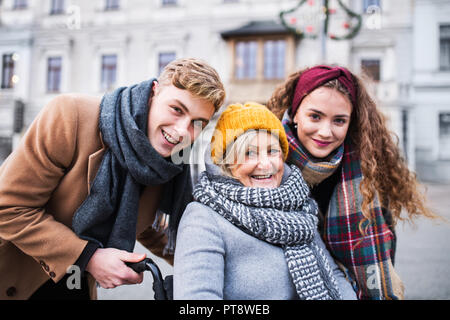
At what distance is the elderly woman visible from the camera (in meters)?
1.20

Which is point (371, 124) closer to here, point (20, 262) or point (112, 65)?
point (20, 262)

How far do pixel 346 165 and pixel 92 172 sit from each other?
1.38 metres

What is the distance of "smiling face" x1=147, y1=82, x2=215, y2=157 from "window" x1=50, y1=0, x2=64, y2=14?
1460cm

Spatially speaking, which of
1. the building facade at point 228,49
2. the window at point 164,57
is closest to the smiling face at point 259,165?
the building facade at point 228,49

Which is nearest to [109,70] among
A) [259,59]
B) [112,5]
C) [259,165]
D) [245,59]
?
[112,5]

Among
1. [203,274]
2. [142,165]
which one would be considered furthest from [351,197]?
[142,165]

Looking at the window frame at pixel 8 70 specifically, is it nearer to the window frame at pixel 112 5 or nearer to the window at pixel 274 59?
the window frame at pixel 112 5

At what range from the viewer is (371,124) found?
1.84 metres

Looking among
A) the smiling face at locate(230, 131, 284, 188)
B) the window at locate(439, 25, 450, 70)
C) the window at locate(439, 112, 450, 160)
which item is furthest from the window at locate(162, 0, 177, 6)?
the smiling face at locate(230, 131, 284, 188)

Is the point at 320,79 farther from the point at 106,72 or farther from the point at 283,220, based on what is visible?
the point at 106,72

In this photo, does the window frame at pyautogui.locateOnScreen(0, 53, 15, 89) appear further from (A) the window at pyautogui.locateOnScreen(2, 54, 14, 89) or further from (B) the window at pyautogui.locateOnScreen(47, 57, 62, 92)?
(B) the window at pyautogui.locateOnScreen(47, 57, 62, 92)

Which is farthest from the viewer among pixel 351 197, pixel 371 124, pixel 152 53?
pixel 152 53

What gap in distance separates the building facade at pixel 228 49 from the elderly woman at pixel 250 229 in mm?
9684

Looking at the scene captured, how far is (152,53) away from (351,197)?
12262 mm
